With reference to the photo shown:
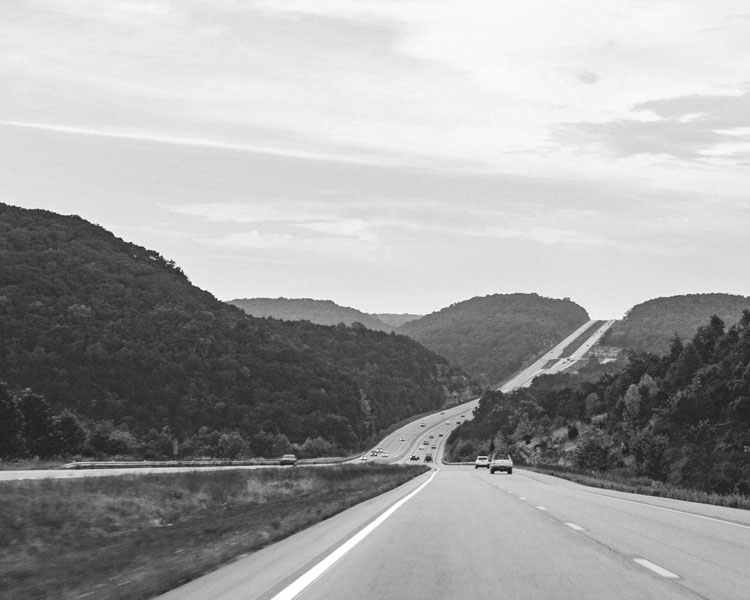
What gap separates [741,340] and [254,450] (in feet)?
199

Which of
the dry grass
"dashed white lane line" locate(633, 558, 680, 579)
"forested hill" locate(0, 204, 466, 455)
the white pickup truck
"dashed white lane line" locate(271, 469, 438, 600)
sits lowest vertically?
the white pickup truck

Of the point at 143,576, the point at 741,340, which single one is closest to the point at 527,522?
the point at 143,576

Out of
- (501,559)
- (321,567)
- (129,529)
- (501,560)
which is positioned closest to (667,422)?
(129,529)

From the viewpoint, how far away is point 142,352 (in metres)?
120

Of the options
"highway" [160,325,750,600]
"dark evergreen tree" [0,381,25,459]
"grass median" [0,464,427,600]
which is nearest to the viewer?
"highway" [160,325,750,600]

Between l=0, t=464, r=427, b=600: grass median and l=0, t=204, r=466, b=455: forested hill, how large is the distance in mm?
71093

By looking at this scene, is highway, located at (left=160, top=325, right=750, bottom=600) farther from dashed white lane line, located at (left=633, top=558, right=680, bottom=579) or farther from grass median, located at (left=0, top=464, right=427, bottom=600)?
grass median, located at (left=0, top=464, right=427, bottom=600)

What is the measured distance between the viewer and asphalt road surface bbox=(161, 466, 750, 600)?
363 inches

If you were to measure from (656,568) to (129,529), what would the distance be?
54.8 feet

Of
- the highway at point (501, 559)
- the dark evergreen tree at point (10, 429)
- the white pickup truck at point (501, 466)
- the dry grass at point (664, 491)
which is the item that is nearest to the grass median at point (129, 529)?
the highway at point (501, 559)

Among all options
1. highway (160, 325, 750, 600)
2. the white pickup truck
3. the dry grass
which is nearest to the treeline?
the white pickup truck

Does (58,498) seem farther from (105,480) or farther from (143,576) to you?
(143,576)

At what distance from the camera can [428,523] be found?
17.7 meters

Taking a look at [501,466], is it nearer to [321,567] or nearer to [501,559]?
[501,559]
